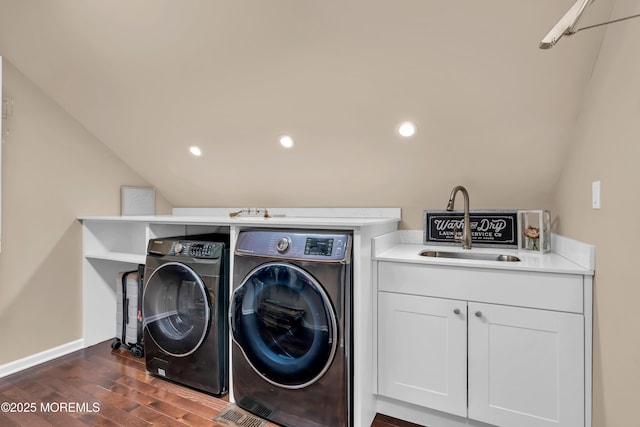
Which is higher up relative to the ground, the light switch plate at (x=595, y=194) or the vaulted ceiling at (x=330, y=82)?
the vaulted ceiling at (x=330, y=82)

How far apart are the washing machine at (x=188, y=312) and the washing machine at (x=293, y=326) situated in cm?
13

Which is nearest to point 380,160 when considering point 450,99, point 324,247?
point 450,99

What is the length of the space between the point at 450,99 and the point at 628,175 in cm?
83

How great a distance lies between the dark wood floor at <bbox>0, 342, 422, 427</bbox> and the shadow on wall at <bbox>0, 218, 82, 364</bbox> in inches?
7.3

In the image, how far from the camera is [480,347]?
5.23 feet

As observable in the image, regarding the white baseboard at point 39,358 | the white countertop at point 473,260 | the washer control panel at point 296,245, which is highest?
the washer control panel at point 296,245

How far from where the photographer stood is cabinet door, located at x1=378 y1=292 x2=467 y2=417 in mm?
1640

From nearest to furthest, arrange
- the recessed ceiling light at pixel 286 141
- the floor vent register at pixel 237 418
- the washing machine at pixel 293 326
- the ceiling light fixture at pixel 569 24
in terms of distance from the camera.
→ the ceiling light fixture at pixel 569 24 < the washing machine at pixel 293 326 < the floor vent register at pixel 237 418 < the recessed ceiling light at pixel 286 141

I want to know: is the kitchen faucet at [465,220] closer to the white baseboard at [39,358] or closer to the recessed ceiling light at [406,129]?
the recessed ceiling light at [406,129]

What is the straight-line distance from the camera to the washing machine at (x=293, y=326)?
1.60 meters

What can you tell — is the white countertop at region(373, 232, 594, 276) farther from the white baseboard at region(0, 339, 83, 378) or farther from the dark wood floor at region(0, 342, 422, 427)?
the white baseboard at region(0, 339, 83, 378)

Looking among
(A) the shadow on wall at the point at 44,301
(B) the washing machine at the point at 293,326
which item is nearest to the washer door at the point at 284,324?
(B) the washing machine at the point at 293,326

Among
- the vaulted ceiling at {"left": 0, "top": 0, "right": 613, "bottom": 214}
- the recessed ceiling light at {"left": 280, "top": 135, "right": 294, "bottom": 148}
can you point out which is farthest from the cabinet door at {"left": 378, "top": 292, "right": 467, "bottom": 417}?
the recessed ceiling light at {"left": 280, "top": 135, "right": 294, "bottom": 148}

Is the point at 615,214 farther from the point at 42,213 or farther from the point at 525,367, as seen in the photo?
the point at 42,213
